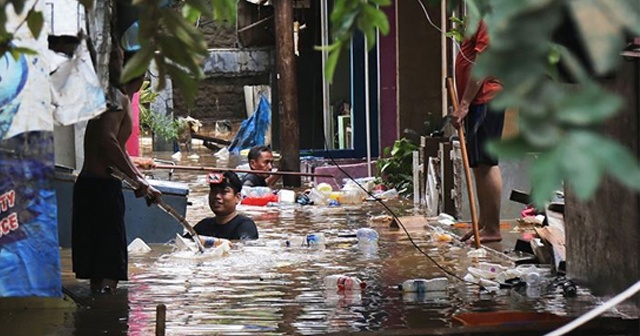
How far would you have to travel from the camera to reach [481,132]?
10.3 m

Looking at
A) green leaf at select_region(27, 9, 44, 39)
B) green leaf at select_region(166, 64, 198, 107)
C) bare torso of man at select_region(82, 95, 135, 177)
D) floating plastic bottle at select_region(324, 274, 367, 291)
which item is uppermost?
green leaf at select_region(27, 9, 44, 39)

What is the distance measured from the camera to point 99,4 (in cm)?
662

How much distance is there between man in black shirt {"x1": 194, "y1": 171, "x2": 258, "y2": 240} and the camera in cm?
1108

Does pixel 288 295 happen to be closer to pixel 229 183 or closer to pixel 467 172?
→ pixel 229 183

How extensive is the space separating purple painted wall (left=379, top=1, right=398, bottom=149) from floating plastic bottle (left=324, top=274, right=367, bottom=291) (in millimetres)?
11820

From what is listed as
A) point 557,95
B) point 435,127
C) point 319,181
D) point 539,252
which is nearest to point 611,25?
point 557,95

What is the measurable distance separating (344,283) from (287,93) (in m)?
11.1

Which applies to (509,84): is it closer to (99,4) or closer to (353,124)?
(99,4)

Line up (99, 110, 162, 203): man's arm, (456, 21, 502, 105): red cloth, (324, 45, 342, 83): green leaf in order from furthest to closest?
(456, 21, 502, 105): red cloth
(99, 110, 162, 203): man's arm
(324, 45, 342, 83): green leaf

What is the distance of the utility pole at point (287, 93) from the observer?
62.1ft

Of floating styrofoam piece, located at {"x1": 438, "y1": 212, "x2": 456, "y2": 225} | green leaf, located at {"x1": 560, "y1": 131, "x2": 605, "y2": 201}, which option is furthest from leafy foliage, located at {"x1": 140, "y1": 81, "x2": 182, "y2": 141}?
green leaf, located at {"x1": 560, "y1": 131, "x2": 605, "y2": 201}

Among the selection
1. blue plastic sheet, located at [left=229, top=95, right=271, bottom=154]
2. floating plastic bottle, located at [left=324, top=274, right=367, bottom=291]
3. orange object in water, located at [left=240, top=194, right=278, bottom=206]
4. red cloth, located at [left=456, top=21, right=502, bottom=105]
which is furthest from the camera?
blue plastic sheet, located at [left=229, top=95, right=271, bottom=154]

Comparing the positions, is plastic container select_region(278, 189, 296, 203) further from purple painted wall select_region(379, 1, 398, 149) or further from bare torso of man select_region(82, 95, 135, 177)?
bare torso of man select_region(82, 95, 135, 177)

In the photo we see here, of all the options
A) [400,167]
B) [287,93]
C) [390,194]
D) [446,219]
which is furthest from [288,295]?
[287,93]
